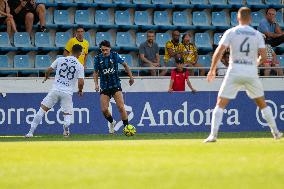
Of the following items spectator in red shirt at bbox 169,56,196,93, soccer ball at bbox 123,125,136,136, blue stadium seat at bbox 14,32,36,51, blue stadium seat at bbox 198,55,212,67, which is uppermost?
blue stadium seat at bbox 14,32,36,51

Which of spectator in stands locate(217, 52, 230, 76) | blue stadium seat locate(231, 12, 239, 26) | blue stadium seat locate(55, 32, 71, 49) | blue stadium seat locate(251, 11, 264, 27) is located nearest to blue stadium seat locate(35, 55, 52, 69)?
blue stadium seat locate(55, 32, 71, 49)

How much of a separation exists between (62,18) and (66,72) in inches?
187

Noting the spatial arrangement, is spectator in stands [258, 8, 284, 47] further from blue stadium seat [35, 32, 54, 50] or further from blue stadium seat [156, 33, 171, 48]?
blue stadium seat [35, 32, 54, 50]

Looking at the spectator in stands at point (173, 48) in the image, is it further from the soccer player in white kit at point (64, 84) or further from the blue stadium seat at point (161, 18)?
the soccer player in white kit at point (64, 84)

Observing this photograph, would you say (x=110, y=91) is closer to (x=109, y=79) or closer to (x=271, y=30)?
(x=109, y=79)

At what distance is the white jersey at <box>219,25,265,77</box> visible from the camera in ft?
44.6

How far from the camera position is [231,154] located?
10.8 metres

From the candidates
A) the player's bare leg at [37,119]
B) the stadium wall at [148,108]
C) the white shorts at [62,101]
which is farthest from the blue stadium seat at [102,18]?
the player's bare leg at [37,119]

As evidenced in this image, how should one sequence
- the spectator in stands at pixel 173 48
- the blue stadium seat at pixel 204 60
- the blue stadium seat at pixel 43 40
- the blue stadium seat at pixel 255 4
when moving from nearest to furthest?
1. the spectator in stands at pixel 173 48
2. the blue stadium seat at pixel 43 40
3. the blue stadium seat at pixel 204 60
4. the blue stadium seat at pixel 255 4

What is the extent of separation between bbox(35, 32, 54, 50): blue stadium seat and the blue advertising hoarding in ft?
7.37

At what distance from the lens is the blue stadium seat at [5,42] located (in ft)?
70.2

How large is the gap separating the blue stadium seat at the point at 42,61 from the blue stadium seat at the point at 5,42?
0.65 meters

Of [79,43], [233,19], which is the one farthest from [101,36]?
[233,19]

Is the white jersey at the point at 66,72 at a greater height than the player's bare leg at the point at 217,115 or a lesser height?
greater
